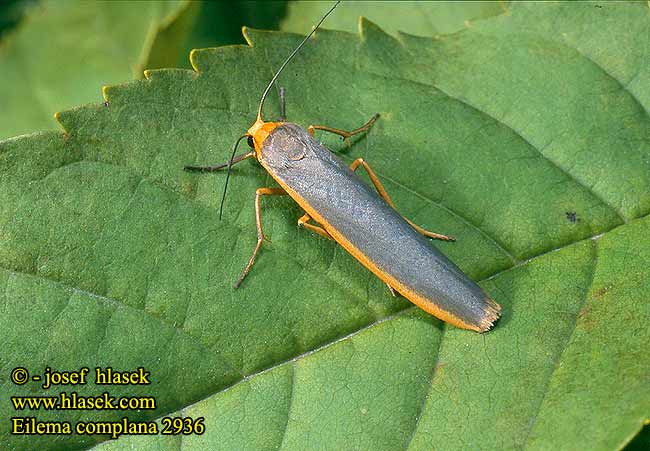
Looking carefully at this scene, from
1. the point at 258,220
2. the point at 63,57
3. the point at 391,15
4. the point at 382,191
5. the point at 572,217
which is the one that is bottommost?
the point at 63,57

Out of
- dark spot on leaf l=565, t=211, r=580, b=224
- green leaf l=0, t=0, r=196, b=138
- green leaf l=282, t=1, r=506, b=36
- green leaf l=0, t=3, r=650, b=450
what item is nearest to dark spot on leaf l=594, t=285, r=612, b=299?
green leaf l=0, t=3, r=650, b=450

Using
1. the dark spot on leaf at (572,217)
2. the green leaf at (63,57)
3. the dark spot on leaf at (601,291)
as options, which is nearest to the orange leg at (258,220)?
the dark spot on leaf at (572,217)

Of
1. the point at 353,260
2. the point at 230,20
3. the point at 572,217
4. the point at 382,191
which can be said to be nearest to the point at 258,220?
the point at 353,260

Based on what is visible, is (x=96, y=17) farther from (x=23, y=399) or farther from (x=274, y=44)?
(x=23, y=399)

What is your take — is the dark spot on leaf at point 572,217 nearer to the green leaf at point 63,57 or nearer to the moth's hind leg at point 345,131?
the moth's hind leg at point 345,131

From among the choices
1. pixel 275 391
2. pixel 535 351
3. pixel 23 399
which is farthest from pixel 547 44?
pixel 23 399

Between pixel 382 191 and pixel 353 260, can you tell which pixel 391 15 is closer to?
pixel 382 191
